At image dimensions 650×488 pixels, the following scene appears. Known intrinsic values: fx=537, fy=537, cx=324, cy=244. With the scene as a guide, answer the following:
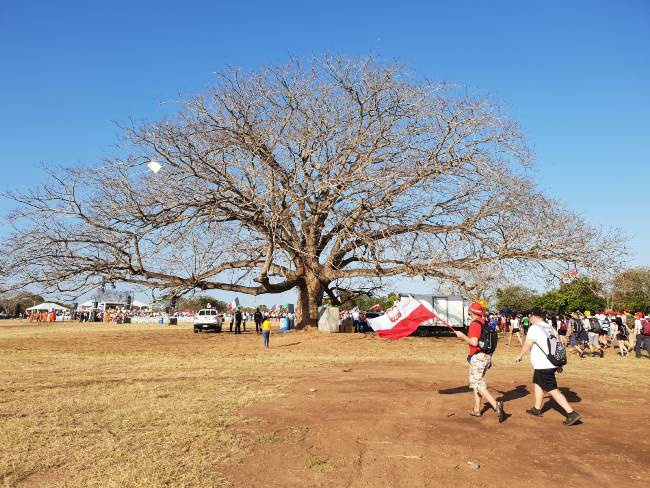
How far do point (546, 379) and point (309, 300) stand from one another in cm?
2069

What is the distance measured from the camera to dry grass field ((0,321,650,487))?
5234mm

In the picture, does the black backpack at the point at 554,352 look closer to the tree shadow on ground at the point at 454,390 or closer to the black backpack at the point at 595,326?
the tree shadow on ground at the point at 454,390

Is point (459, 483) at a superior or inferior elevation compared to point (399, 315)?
inferior

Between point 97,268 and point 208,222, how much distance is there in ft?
18.1

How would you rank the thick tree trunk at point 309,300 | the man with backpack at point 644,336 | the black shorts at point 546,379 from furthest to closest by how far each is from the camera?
the thick tree trunk at point 309,300 → the man with backpack at point 644,336 → the black shorts at point 546,379

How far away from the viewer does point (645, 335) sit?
18766 mm

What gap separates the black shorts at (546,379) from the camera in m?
7.80

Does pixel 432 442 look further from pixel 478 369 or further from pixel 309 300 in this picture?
pixel 309 300

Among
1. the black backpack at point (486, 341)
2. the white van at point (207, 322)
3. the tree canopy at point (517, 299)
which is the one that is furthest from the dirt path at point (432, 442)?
the tree canopy at point (517, 299)

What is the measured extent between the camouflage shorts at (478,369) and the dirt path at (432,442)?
474mm

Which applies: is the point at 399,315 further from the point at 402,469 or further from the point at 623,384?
the point at 402,469

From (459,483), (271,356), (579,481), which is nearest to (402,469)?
(459,483)

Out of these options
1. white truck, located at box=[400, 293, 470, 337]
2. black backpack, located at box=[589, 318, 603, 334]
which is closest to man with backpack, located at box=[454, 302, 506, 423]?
black backpack, located at box=[589, 318, 603, 334]

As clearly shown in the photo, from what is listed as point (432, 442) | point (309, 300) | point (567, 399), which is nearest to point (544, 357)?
point (567, 399)
